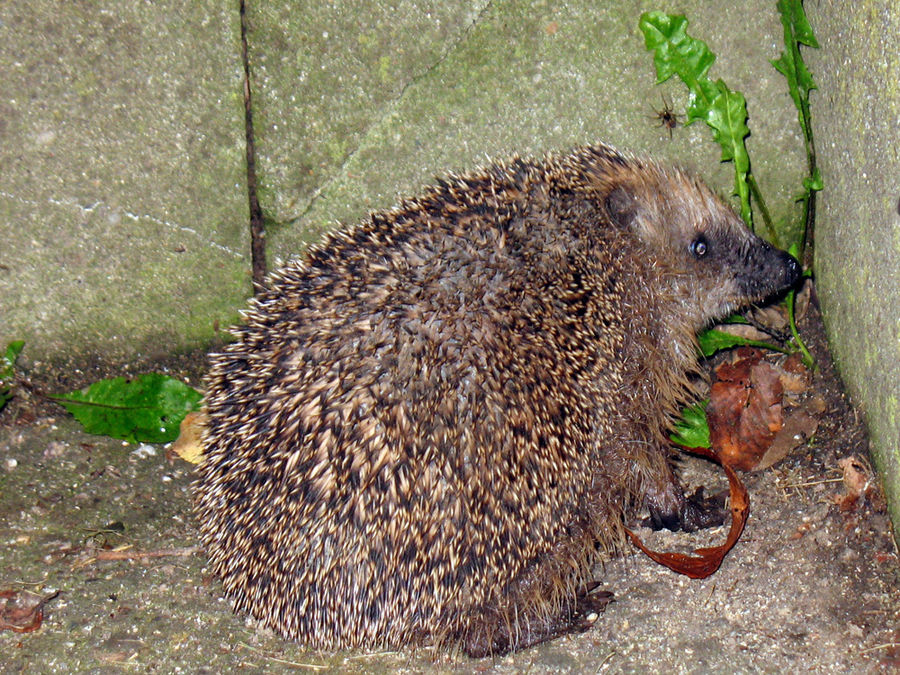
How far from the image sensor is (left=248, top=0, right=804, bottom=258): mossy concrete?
395 centimetres

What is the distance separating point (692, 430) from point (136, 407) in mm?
2631

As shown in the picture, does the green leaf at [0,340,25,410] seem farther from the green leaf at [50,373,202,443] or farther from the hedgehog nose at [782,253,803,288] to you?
the hedgehog nose at [782,253,803,288]

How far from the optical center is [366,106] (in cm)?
405

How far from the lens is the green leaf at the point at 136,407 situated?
13.9ft

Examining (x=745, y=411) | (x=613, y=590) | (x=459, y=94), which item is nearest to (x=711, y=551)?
(x=613, y=590)

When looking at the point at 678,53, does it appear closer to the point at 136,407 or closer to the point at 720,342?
the point at 720,342

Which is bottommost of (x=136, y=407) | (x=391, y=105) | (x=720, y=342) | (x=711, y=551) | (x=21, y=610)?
(x=21, y=610)

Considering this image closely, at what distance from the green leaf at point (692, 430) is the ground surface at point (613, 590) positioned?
0.58 ft

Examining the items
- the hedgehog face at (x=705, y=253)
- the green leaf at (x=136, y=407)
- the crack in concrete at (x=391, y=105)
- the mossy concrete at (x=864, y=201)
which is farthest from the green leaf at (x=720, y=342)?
the green leaf at (x=136, y=407)

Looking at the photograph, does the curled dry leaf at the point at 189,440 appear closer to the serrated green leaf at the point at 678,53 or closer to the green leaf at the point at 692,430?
the green leaf at the point at 692,430

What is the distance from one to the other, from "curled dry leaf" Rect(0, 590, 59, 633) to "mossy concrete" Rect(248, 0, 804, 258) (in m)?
1.87

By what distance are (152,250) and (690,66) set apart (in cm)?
264

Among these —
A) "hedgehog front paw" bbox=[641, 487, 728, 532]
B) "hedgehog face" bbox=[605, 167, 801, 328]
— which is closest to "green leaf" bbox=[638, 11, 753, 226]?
"hedgehog face" bbox=[605, 167, 801, 328]

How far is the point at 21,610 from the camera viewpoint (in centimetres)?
351
